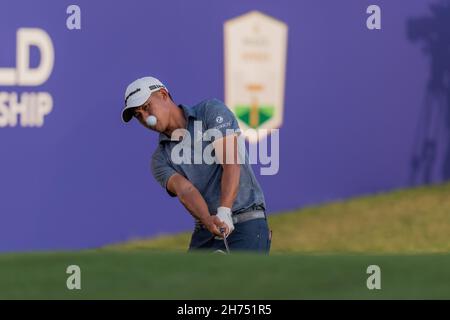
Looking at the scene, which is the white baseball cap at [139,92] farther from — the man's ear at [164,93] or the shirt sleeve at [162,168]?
the shirt sleeve at [162,168]

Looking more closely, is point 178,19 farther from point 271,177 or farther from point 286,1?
point 271,177

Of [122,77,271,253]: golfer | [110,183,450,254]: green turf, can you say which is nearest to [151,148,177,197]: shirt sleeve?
[122,77,271,253]: golfer

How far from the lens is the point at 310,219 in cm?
952

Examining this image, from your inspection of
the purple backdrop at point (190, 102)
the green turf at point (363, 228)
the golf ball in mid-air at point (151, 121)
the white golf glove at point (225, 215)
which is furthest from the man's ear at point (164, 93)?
the green turf at point (363, 228)

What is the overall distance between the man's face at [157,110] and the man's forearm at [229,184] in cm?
38

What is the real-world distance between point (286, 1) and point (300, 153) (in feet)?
4.50

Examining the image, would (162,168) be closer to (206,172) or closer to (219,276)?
(206,172)

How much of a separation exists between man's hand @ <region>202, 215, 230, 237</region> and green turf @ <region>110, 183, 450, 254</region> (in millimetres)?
4489

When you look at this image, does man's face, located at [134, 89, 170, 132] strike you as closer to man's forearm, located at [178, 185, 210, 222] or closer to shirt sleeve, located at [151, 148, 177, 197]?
shirt sleeve, located at [151, 148, 177, 197]

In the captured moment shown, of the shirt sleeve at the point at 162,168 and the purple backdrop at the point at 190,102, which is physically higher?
the purple backdrop at the point at 190,102

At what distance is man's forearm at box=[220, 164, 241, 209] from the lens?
182 inches

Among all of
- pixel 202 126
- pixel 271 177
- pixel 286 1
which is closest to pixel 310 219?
pixel 271 177

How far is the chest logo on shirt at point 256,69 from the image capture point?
9336mm

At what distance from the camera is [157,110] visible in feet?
15.6
